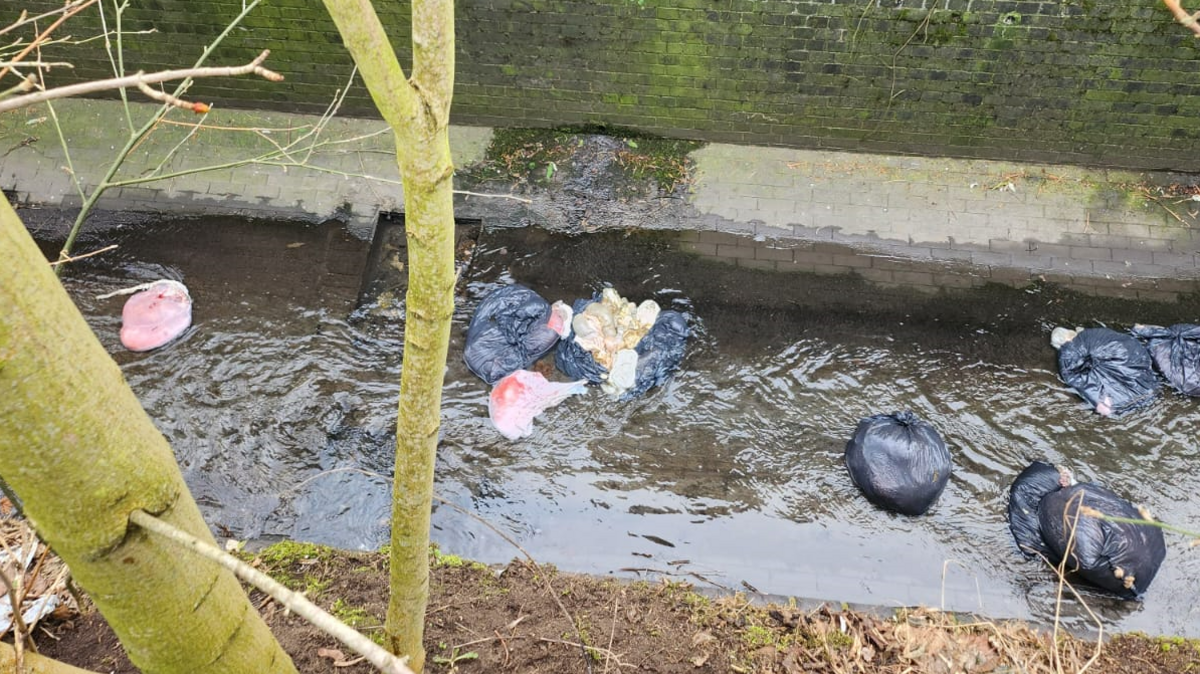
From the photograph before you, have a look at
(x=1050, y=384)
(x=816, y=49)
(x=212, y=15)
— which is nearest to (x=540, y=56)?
(x=816, y=49)

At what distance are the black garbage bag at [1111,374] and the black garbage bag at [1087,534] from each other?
0.74 metres

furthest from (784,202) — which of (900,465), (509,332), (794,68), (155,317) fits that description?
(155,317)

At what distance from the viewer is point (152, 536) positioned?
1.36 meters

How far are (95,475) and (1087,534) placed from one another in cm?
507

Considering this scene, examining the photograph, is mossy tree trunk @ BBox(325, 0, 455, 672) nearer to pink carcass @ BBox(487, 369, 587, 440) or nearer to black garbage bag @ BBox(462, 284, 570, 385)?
pink carcass @ BBox(487, 369, 587, 440)

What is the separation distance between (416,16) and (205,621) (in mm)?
1318

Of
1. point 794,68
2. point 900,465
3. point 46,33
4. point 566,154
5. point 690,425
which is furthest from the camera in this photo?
point 566,154

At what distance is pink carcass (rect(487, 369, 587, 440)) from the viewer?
504 centimetres

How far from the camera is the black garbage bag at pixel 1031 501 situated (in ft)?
15.1

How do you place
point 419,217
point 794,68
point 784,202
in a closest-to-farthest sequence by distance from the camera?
point 419,217
point 794,68
point 784,202

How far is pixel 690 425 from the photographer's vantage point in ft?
16.8

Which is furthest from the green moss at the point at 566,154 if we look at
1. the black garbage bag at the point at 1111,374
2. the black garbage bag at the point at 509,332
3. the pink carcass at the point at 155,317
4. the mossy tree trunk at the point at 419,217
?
the mossy tree trunk at the point at 419,217

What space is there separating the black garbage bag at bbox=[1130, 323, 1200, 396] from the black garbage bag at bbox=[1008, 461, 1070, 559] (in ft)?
4.14

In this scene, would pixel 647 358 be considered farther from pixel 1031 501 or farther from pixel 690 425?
pixel 1031 501
